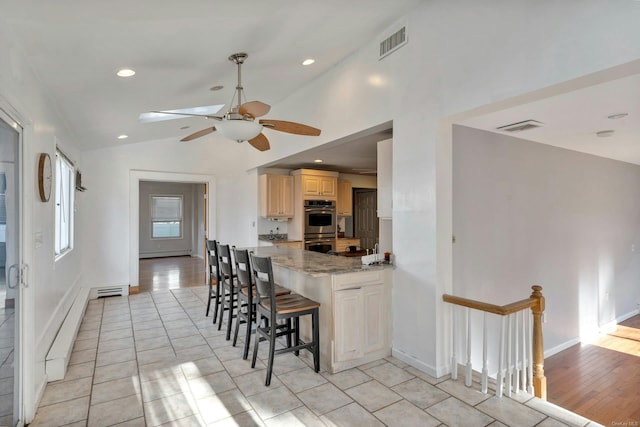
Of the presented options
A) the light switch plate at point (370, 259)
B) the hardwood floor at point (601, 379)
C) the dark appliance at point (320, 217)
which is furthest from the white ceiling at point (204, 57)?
the hardwood floor at point (601, 379)

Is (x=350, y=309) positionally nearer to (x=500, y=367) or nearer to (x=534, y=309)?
(x=500, y=367)

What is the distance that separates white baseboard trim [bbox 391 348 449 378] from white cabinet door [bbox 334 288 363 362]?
0.39 meters

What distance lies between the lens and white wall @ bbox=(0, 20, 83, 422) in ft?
6.83

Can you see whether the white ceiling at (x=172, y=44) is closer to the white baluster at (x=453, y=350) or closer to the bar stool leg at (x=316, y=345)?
the bar stool leg at (x=316, y=345)

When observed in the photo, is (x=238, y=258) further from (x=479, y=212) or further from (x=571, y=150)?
(x=571, y=150)

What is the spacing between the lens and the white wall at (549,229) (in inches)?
144

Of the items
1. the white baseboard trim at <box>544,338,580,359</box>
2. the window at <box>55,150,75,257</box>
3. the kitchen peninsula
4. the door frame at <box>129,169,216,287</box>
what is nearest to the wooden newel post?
the kitchen peninsula

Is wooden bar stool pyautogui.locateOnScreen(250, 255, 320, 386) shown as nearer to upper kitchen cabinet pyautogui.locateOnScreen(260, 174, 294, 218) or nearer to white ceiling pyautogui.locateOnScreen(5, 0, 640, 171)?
white ceiling pyautogui.locateOnScreen(5, 0, 640, 171)

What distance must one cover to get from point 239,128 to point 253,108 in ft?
0.66

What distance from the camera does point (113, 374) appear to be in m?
3.02

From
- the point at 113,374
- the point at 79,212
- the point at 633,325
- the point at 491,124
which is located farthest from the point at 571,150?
the point at 79,212

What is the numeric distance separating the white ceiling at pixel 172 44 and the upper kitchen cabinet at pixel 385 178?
111 cm

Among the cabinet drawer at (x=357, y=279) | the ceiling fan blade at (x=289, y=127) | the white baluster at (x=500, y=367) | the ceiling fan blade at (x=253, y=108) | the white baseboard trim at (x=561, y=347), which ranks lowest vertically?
the white baseboard trim at (x=561, y=347)

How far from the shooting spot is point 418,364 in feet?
10.1
